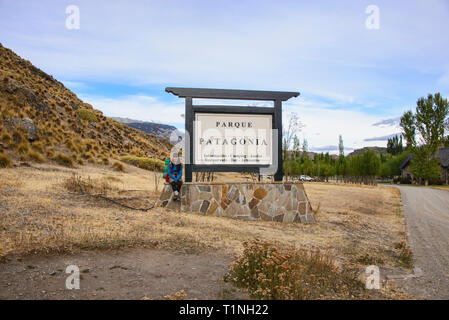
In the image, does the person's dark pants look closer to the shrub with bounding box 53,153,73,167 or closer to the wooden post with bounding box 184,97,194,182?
the wooden post with bounding box 184,97,194,182

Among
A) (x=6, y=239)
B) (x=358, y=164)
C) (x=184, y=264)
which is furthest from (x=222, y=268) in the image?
(x=358, y=164)

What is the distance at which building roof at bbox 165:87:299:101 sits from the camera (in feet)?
32.9

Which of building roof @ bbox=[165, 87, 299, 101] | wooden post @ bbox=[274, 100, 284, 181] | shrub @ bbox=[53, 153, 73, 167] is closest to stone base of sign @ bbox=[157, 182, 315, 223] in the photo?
wooden post @ bbox=[274, 100, 284, 181]

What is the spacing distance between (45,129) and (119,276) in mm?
23053

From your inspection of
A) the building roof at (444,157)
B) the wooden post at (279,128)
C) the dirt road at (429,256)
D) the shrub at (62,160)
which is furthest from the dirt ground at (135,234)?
the building roof at (444,157)

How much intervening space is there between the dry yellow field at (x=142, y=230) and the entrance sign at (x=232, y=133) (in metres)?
1.99

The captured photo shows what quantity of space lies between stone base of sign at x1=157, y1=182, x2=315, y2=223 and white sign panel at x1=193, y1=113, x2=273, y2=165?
0.92 metres

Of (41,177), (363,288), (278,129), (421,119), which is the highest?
(421,119)

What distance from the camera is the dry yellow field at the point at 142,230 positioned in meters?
5.52

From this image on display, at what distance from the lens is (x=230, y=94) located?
33.6 ft

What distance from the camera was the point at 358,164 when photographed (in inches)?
1854
